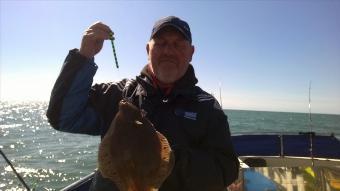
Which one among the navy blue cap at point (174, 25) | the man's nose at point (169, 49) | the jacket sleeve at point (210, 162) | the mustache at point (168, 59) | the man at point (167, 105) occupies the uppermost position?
the navy blue cap at point (174, 25)

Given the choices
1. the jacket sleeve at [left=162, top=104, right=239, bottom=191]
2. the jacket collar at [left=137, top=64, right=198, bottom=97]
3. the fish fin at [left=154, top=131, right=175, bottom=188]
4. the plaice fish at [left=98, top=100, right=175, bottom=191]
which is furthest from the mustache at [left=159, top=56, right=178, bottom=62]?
the fish fin at [left=154, top=131, right=175, bottom=188]

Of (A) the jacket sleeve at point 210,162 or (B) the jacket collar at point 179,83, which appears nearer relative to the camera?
(A) the jacket sleeve at point 210,162

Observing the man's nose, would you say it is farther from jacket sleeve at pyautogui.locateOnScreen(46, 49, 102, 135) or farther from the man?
jacket sleeve at pyautogui.locateOnScreen(46, 49, 102, 135)

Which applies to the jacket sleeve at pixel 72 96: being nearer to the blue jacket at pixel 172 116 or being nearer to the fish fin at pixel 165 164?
the blue jacket at pixel 172 116

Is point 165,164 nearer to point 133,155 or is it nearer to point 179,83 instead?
point 133,155

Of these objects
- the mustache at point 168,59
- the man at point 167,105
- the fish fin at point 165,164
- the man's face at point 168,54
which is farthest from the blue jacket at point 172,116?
the fish fin at point 165,164

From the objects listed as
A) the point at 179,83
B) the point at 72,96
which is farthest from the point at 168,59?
the point at 72,96

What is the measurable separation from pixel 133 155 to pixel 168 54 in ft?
4.00

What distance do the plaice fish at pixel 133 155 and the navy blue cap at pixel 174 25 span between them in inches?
42.9

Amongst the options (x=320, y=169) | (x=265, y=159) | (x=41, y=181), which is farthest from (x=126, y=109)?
(x=41, y=181)

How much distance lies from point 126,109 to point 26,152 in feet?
80.6

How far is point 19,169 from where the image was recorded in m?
19.4

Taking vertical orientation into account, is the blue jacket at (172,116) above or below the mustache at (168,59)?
below

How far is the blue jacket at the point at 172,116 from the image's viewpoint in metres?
3.21
